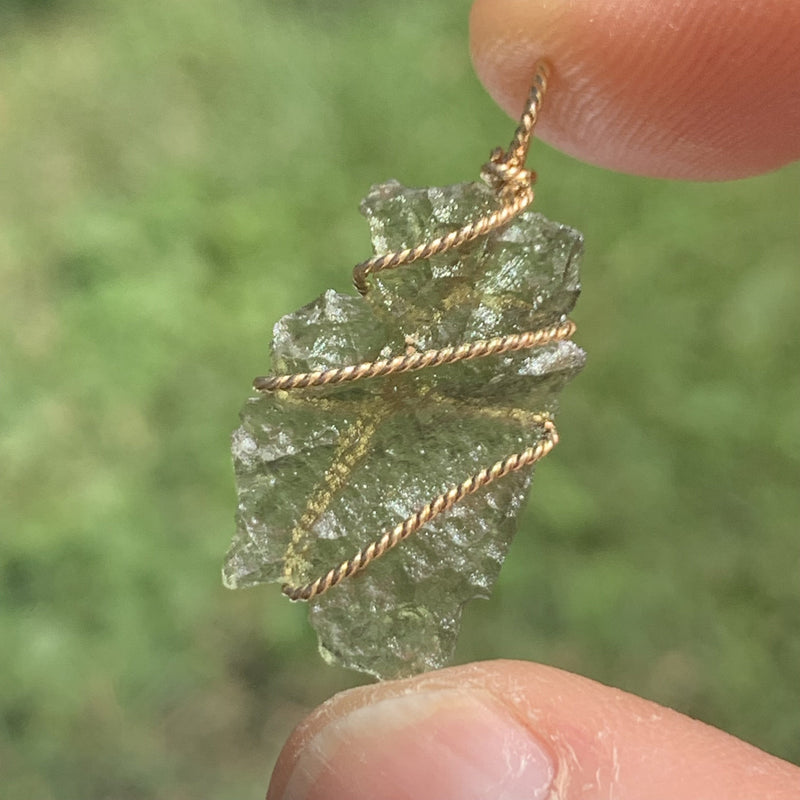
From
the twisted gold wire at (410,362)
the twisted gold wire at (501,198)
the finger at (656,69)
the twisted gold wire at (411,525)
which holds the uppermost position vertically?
the finger at (656,69)

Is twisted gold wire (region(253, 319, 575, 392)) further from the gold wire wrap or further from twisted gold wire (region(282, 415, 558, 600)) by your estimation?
twisted gold wire (region(282, 415, 558, 600))

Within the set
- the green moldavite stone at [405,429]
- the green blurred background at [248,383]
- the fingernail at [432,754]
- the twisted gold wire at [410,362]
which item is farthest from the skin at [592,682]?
the green blurred background at [248,383]

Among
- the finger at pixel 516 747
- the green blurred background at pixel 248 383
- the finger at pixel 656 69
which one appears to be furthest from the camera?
the green blurred background at pixel 248 383

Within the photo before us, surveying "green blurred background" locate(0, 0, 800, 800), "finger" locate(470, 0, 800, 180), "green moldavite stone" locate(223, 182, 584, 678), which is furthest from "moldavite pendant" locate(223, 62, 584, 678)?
"green blurred background" locate(0, 0, 800, 800)

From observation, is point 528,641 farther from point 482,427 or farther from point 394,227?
point 394,227

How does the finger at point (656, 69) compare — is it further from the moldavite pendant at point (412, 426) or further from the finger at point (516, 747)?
the finger at point (516, 747)

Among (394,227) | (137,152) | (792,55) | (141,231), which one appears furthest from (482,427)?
(137,152)
